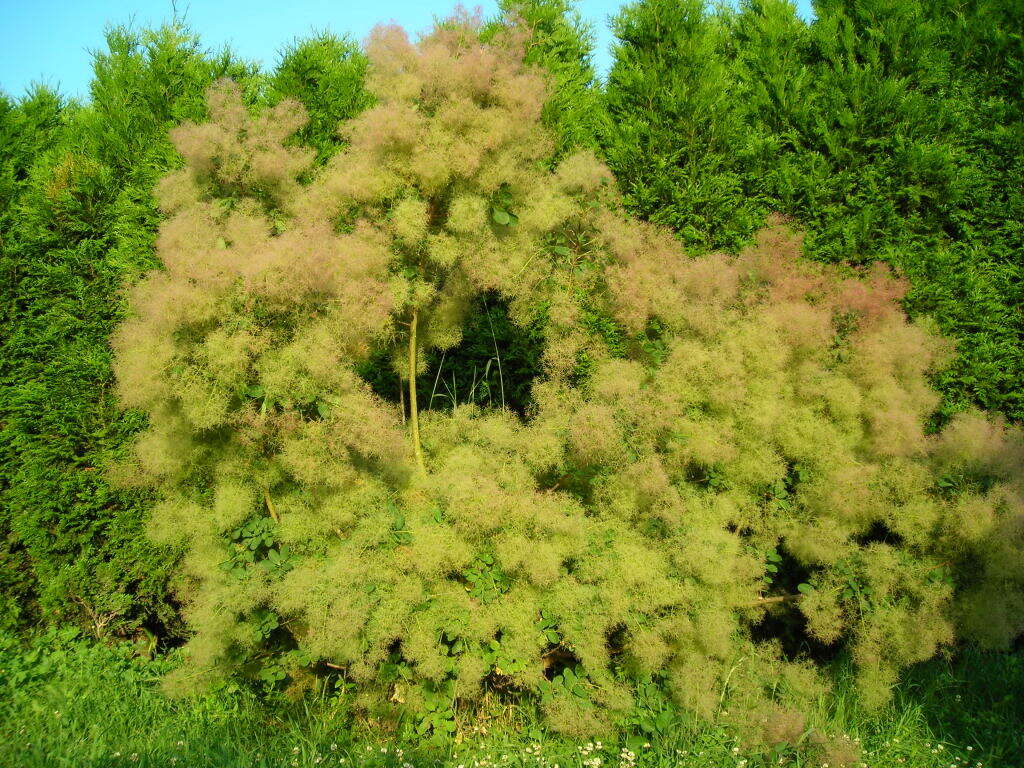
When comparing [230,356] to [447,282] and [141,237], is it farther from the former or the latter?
[141,237]

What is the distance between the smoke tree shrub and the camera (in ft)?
9.30

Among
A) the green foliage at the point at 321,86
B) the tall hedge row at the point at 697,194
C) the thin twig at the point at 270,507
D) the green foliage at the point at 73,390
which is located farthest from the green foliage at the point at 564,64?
the thin twig at the point at 270,507

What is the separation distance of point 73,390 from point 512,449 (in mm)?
2984

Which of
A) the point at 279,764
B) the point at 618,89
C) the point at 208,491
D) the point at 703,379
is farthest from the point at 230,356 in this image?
the point at 618,89

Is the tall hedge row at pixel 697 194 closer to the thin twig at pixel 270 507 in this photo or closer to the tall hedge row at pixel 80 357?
the tall hedge row at pixel 80 357

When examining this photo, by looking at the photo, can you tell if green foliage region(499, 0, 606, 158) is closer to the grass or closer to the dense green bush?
the dense green bush

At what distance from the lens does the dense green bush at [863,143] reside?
413cm

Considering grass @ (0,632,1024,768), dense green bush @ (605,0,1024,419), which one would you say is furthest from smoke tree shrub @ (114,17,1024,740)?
dense green bush @ (605,0,1024,419)

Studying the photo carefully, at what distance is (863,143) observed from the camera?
14.0ft

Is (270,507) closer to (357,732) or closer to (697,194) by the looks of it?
(357,732)

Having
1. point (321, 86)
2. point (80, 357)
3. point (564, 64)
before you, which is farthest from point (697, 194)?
point (80, 357)

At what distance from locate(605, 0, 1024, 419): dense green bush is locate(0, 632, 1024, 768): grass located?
1.75 m

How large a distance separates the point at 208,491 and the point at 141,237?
1.99 metres

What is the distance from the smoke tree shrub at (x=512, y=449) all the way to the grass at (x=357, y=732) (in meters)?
0.19
